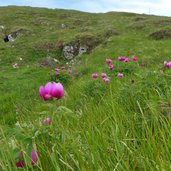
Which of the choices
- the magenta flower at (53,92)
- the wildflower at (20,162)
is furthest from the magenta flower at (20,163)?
the magenta flower at (53,92)

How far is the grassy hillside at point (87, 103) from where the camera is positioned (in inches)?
60.9

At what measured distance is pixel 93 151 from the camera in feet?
4.91

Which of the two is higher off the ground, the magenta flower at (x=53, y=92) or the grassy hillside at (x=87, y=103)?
the magenta flower at (x=53, y=92)

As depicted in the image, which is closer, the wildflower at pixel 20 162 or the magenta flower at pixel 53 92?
the wildflower at pixel 20 162

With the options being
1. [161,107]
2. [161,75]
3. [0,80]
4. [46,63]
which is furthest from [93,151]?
[46,63]

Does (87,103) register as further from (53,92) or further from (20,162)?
(20,162)

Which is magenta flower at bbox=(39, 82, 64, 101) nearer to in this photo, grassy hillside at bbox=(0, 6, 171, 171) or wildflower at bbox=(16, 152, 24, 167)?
grassy hillside at bbox=(0, 6, 171, 171)

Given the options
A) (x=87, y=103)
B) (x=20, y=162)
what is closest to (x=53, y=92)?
(x=20, y=162)

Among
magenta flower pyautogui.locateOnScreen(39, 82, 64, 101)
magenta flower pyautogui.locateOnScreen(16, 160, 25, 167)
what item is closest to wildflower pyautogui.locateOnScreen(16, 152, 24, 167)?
magenta flower pyautogui.locateOnScreen(16, 160, 25, 167)

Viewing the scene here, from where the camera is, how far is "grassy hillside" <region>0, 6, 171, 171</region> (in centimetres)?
155

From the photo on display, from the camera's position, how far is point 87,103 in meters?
3.32

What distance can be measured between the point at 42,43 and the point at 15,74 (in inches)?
285

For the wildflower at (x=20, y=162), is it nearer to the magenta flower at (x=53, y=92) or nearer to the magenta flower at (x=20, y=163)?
the magenta flower at (x=20, y=163)

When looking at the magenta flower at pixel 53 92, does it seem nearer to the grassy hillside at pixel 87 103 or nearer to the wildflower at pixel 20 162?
the grassy hillside at pixel 87 103
